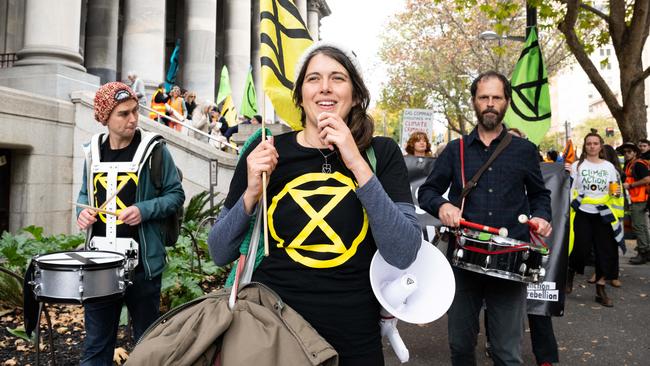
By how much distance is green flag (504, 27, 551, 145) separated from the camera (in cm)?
793

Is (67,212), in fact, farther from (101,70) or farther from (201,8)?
(201,8)

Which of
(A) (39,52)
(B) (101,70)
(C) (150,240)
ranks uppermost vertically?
(B) (101,70)

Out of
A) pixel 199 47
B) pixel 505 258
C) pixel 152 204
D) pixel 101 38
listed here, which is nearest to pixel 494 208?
pixel 505 258

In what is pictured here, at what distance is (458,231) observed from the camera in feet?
11.8

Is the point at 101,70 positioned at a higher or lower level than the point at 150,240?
higher

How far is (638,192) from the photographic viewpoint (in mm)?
10820

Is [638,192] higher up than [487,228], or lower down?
higher up

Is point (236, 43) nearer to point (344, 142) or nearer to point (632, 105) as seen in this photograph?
point (632, 105)

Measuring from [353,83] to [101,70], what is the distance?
19732mm

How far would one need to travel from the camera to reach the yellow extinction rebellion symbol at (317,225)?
2037mm

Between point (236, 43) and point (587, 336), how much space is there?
22.9 m

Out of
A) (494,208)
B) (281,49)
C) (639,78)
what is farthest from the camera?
(639,78)

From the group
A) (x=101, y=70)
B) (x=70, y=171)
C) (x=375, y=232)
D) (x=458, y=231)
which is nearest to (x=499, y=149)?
(x=458, y=231)

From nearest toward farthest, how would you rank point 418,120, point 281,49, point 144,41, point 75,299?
point 281,49 < point 75,299 < point 418,120 < point 144,41
